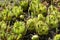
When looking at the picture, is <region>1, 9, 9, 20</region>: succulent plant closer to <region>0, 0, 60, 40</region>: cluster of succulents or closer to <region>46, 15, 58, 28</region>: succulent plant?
<region>0, 0, 60, 40</region>: cluster of succulents

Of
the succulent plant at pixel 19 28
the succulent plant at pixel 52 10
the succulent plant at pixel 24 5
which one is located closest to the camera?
the succulent plant at pixel 19 28

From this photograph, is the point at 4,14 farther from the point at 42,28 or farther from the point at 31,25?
the point at 42,28

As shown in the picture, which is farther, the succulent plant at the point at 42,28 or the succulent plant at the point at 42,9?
the succulent plant at the point at 42,9

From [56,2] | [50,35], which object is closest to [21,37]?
[50,35]

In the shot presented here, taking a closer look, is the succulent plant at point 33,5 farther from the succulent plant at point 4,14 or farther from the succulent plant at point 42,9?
the succulent plant at point 4,14

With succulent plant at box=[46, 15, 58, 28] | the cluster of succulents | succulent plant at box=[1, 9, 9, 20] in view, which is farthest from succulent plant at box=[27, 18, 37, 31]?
succulent plant at box=[1, 9, 9, 20]

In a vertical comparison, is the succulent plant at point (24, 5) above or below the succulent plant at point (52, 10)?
above

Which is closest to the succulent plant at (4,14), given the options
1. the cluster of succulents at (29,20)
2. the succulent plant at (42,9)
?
the cluster of succulents at (29,20)

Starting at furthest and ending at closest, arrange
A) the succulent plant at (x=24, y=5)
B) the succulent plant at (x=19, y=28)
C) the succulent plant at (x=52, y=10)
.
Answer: the succulent plant at (x=24, y=5), the succulent plant at (x=52, y=10), the succulent plant at (x=19, y=28)

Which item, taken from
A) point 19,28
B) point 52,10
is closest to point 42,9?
point 52,10
